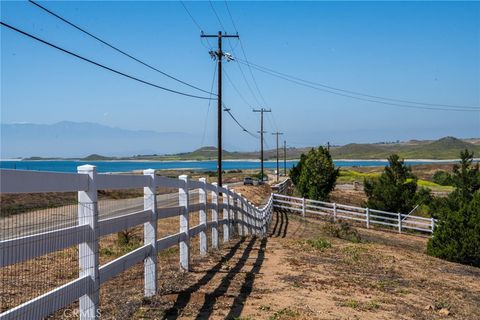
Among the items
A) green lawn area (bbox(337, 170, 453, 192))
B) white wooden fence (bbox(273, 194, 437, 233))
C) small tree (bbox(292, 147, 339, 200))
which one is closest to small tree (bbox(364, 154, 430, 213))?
white wooden fence (bbox(273, 194, 437, 233))

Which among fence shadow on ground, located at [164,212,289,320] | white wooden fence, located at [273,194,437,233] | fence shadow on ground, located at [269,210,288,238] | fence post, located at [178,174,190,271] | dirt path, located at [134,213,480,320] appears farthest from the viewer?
white wooden fence, located at [273,194,437,233]

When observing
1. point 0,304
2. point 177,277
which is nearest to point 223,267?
point 177,277

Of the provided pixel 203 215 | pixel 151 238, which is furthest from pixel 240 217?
pixel 151 238

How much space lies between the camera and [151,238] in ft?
24.6

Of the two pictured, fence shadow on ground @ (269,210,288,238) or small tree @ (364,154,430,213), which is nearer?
fence shadow on ground @ (269,210,288,238)

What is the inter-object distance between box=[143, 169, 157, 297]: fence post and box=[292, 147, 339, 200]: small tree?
39.7 metres

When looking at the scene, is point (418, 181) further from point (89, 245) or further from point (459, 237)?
point (89, 245)

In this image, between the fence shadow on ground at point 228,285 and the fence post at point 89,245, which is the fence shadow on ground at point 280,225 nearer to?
the fence shadow on ground at point 228,285

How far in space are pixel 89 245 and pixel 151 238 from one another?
2.23 metres

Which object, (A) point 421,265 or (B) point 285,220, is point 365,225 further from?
(A) point 421,265

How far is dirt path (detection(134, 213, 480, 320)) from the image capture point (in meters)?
7.27

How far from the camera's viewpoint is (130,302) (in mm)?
7051

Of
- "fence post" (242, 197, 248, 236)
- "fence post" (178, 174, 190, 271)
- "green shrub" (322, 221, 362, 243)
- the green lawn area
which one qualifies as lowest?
the green lawn area

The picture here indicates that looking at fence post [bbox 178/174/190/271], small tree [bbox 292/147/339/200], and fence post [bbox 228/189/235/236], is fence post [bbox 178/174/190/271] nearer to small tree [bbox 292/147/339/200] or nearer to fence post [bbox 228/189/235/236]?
fence post [bbox 228/189/235/236]
